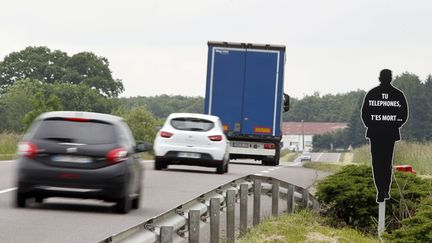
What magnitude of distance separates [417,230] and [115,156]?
17.6 feet

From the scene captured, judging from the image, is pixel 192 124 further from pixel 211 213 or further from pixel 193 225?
pixel 193 225

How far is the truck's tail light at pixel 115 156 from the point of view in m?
15.9

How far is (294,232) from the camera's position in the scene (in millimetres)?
14859

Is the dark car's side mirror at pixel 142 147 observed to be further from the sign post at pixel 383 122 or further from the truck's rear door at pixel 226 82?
the truck's rear door at pixel 226 82

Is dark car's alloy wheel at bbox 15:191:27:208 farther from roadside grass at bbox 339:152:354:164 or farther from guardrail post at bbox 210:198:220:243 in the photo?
roadside grass at bbox 339:152:354:164

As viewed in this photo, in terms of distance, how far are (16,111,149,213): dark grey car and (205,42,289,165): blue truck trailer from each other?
22.5m

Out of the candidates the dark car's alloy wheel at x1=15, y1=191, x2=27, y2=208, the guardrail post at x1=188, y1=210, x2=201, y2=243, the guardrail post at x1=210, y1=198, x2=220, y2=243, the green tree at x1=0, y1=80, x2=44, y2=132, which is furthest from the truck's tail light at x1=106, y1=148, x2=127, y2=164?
the green tree at x1=0, y1=80, x2=44, y2=132

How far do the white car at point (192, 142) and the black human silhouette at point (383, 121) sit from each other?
517 inches

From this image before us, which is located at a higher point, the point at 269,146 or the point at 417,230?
the point at 417,230

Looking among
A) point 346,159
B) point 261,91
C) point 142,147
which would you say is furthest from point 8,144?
point 346,159

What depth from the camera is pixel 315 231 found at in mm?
15289

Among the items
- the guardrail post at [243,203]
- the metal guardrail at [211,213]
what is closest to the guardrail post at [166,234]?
the metal guardrail at [211,213]

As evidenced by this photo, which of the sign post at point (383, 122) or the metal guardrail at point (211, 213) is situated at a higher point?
the sign post at point (383, 122)

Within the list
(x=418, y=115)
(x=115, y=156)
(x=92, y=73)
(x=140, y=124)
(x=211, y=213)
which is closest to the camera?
(x=211, y=213)
